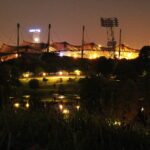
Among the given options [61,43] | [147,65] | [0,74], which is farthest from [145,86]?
[61,43]

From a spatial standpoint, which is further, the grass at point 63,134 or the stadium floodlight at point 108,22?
the stadium floodlight at point 108,22

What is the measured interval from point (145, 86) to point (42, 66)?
23302mm

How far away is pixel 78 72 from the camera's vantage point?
130 feet

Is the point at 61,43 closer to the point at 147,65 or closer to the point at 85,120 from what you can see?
the point at 147,65

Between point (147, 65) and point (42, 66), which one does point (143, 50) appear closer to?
point (147, 65)

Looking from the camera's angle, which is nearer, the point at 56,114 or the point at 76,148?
the point at 76,148

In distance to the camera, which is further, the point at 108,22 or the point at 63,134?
the point at 108,22

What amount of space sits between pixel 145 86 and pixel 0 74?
1069 centimetres

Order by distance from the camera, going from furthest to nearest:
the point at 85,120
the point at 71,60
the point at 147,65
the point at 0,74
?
the point at 71,60 → the point at 147,65 → the point at 0,74 → the point at 85,120

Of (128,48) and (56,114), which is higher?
(128,48)

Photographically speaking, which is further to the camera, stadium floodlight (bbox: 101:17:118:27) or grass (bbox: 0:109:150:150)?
stadium floodlight (bbox: 101:17:118:27)

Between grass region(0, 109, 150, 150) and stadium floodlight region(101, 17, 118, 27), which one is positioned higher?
stadium floodlight region(101, 17, 118, 27)

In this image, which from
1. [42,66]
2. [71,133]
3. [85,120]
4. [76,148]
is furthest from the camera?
[42,66]

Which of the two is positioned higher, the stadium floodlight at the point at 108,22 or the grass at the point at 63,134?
the stadium floodlight at the point at 108,22
